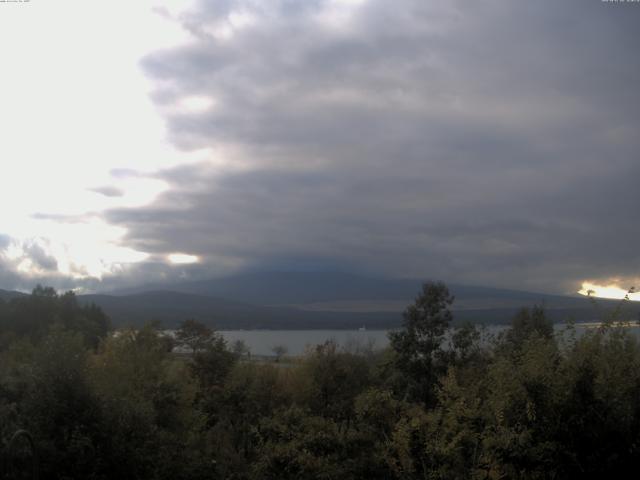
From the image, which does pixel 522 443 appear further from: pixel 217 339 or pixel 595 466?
pixel 217 339

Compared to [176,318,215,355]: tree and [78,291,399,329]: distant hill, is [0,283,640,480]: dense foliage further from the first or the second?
[78,291,399,329]: distant hill

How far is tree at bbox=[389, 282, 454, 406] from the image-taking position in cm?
2944

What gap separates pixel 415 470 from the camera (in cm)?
1284

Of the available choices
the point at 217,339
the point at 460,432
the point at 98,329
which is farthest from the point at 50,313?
the point at 460,432

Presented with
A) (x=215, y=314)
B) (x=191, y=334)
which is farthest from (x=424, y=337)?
(x=215, y=314)

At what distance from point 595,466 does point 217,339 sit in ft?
127

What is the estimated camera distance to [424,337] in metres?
29.8

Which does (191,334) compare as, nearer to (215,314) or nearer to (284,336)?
(284,336)

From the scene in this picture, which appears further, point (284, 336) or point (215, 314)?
point (215, 314)

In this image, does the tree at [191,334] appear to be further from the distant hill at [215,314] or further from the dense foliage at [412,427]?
the distant hill at [215,314]

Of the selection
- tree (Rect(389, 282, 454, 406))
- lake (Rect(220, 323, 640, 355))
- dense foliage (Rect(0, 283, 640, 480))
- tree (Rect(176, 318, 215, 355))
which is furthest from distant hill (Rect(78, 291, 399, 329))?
dense foliage (Rect(0, 283, 640, 480))

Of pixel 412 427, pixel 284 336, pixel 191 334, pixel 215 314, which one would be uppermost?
pixel 412 427

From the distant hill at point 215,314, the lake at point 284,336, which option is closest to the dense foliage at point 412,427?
the lake at point 284,336

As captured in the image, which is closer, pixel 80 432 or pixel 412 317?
pixel 80 432
